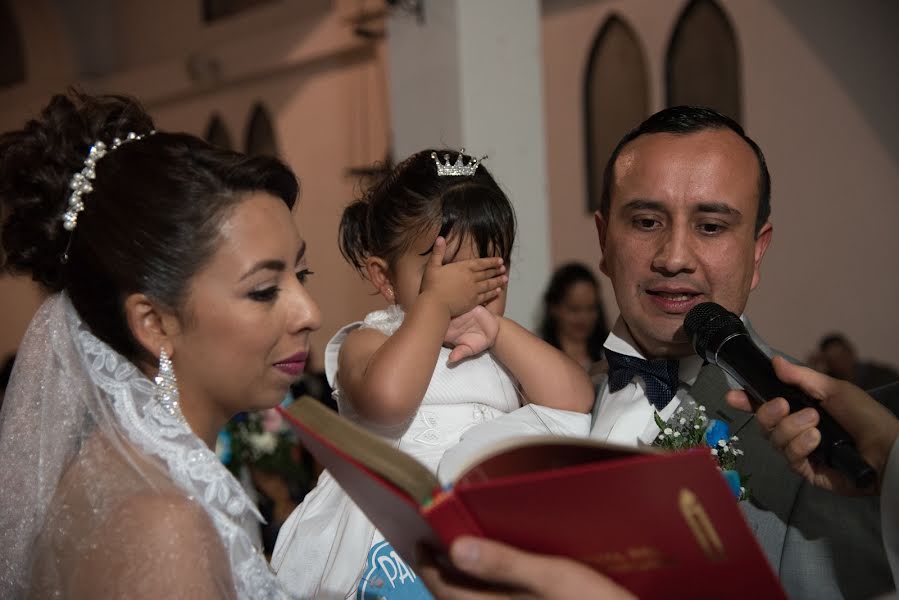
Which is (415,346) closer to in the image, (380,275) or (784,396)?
(380,275)

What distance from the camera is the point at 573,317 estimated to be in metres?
6.90

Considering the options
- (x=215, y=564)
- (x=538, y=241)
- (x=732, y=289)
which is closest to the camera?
(x=215, y=564)

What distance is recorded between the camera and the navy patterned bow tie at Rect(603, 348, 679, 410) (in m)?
2.73

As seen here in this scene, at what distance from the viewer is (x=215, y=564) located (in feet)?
6.52

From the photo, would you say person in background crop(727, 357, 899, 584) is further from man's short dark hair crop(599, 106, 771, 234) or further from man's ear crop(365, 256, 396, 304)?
man's ear crop(365, 256, 396, 304)

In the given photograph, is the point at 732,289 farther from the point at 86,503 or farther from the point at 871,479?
the point at 86,503

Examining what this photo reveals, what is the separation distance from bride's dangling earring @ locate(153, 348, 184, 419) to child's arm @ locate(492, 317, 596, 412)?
933 millimetres

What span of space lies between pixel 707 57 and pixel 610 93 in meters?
1.03

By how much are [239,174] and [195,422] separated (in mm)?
569

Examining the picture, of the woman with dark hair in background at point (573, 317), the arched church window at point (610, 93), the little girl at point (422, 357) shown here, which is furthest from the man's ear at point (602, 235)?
the arched church window at point (610, 93)

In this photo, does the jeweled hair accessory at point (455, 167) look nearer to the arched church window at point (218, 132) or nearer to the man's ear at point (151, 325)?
the man's ear at point (151, 325)

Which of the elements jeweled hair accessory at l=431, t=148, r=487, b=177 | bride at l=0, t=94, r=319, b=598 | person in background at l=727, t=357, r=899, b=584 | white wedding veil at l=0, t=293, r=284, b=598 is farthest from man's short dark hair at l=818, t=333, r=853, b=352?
white wedding veil at l=0, t=293, r=284, b=598

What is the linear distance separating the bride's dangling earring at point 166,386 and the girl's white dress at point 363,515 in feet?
1.83

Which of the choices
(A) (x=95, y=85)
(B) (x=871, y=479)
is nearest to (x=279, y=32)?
(A) (x=95, y=85)
